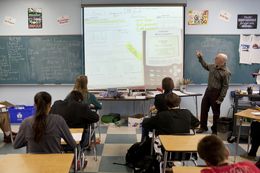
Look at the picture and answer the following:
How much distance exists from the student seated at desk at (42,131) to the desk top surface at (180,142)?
893 mm

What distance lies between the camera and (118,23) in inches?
243

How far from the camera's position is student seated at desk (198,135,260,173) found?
1.62 metres

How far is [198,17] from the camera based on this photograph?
248 inches

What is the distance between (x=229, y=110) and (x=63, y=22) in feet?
13.9

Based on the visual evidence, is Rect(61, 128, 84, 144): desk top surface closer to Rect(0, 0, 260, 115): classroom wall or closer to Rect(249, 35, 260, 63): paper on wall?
Rect(0, 0, 260, 115): classroom wall

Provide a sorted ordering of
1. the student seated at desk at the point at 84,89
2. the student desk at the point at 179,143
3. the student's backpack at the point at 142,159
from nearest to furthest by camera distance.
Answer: the student desk at the point at 179,143, the student's backpack at the point at 142,159, the student seated at desk at the point at 84,89

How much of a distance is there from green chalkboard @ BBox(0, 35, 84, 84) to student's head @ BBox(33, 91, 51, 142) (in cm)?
388

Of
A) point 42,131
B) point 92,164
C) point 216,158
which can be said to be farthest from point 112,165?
point 216,158

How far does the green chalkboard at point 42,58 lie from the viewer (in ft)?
20.7

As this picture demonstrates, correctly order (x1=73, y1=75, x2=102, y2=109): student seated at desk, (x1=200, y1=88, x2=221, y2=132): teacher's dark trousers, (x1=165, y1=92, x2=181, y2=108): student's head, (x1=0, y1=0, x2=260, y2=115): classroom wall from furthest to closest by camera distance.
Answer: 1. (x1=0, y1=0, x2=260, y2=115): classroom wall
2. (x1=200, y1=88, x2=221, y2=132): teacher's dark trousers
3. (x1=73, y1=75, x2=102, y2=109): student seated at desk
4. (x1=165, y1=92, x2=181, y2=108): student's head

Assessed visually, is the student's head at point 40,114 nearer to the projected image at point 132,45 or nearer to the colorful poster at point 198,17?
the projected image at point 132,45

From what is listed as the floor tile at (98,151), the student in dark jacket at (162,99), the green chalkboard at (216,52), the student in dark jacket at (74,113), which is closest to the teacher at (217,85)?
the green chalkboard at (216,52)

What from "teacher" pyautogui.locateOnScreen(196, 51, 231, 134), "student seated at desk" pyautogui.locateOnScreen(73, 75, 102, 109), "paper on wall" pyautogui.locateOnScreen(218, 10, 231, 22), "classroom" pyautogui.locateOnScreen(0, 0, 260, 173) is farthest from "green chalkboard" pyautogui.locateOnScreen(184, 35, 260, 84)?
"student seated at desk" pyautogui.locateOnScreen(73, 75, 102, 109)

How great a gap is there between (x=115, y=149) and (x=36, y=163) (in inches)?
101
